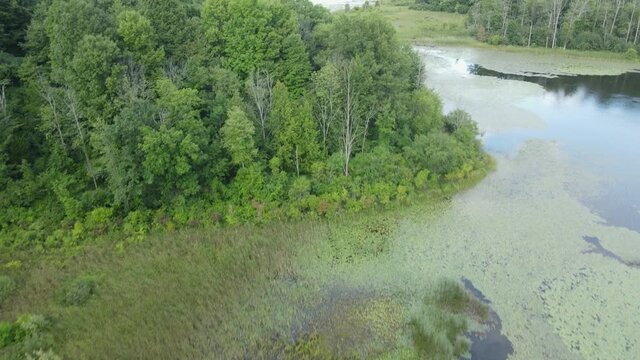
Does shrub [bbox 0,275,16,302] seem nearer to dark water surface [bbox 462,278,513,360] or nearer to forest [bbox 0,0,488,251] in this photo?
forest [bbox 0,0,488,251]

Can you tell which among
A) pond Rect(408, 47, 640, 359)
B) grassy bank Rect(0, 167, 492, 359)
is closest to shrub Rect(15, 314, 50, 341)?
Result: grassy bank Rect(0, 167, 492, 359)

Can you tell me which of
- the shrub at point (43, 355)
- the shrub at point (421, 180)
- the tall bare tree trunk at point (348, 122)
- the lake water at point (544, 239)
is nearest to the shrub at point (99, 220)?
the shrub at point (43, 355)

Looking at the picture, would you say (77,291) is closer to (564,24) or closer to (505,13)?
(505,13)

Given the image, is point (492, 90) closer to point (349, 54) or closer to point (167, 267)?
point (349, 54)

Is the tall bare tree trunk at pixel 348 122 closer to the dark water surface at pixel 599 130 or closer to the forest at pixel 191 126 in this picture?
the forest at pixel 191 126

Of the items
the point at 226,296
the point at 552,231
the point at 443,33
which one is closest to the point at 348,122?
the point at 552,231

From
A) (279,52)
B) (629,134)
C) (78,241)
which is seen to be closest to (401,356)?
(78,241)
